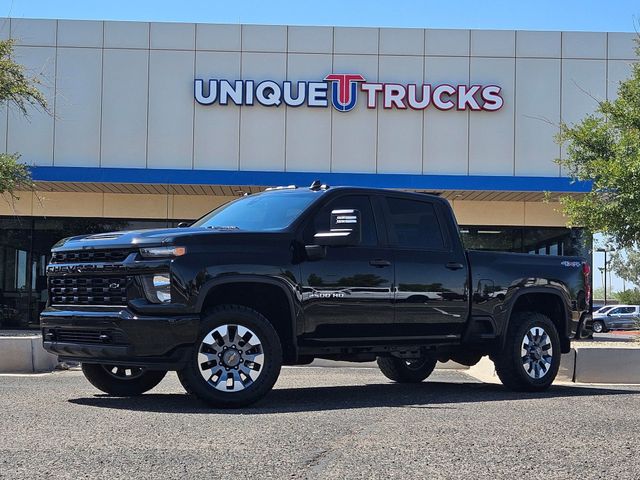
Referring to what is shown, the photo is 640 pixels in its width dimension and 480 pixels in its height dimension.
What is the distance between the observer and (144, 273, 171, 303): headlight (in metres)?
7.40

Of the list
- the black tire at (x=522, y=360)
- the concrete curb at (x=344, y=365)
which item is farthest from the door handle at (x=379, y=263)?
the concrete curb at (x=344, y=365)

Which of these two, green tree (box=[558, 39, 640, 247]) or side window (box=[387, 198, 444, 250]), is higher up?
green tree (box=[558, 39, 640, 247])

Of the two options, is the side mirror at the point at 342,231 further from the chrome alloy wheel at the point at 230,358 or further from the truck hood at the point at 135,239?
the chrome alloy wheel at the point at 230,358

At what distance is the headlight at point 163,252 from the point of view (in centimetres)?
743

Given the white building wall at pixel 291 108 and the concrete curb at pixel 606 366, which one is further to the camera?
the white building wall at pixel 291 108

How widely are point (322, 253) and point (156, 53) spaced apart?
1775 cm

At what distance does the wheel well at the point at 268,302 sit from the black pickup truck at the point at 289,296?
0.01 meters

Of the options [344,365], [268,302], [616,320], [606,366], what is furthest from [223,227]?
[616,320]

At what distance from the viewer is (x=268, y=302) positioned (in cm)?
813

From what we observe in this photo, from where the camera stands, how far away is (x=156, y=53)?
2442 cm

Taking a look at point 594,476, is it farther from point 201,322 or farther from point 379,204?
point 379,204

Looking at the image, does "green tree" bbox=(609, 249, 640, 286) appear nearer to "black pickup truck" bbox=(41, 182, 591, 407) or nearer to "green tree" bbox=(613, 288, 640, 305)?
"green tree" bbox=(613, 288, 640, 305)

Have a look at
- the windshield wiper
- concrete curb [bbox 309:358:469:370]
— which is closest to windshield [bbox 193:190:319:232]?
the windshield wiper

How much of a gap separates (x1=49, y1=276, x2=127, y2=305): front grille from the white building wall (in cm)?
1606
